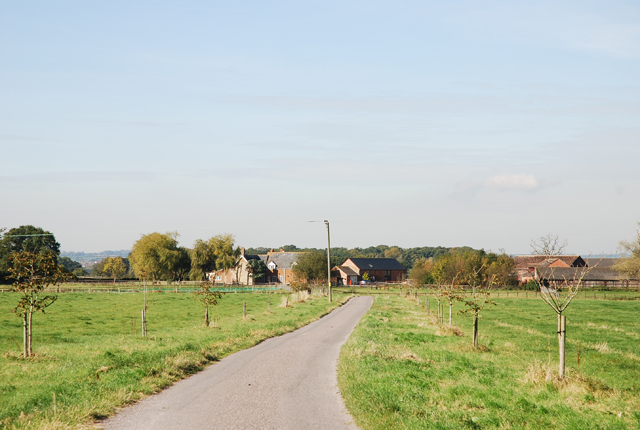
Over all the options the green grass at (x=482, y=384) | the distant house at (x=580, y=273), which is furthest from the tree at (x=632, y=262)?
the green grass at (x=482, y=384)

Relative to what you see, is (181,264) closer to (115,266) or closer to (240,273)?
(240,273)

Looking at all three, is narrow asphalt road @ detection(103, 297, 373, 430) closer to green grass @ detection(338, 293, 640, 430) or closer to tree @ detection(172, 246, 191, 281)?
green grass @ detection(338, 293, 640, 430)

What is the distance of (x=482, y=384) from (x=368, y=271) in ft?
392

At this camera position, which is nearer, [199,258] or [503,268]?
[503,268]

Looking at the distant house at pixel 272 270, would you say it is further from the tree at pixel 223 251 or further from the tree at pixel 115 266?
the tree at pixel 115 266

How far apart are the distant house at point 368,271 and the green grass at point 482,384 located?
A: 104 m

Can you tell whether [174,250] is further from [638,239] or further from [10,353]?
[10,353]

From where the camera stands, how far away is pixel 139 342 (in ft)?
70.7

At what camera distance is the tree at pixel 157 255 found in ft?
335

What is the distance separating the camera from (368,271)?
132500 mm

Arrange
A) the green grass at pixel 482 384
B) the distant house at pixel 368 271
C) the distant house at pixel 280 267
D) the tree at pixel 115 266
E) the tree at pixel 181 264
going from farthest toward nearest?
the tree at pixel 115 266
the distant house at pixel 280 267
the distant house at pixel 368 271
the tree at pixel 181 264
the green grass at pixel 482 384

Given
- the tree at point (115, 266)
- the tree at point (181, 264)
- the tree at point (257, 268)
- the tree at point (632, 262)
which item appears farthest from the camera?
the tree at point (115, 266)

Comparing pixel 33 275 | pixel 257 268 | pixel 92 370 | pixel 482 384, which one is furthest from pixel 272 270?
pixel 482 384

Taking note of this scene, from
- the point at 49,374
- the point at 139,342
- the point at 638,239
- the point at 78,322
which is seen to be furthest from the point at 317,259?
the point at 49,374
